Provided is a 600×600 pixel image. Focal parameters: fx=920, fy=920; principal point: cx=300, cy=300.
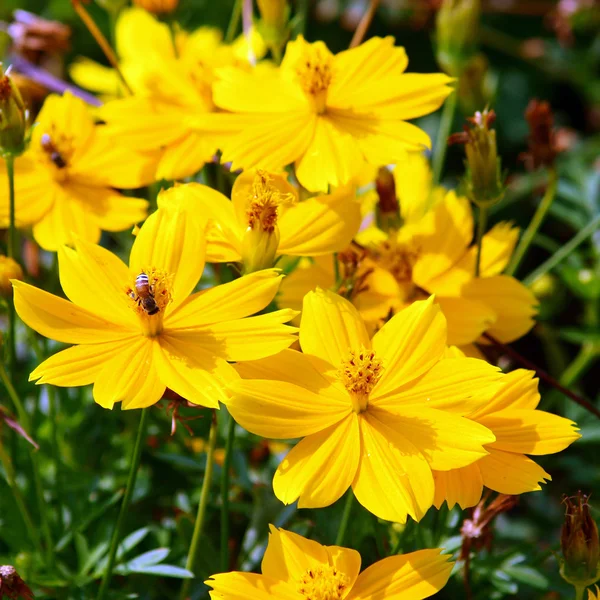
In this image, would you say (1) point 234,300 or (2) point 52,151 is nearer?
(1) point 234,300

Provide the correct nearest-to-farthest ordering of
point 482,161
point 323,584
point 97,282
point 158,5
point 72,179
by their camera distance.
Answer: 1. point 323,584
2. point 97,282
3. point 482,161
4. point 72,179
5. point 158,5

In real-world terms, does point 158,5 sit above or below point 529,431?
above

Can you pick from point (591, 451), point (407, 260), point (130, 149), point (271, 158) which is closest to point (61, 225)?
point (130, 149)

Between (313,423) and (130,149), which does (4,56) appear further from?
(313,423)

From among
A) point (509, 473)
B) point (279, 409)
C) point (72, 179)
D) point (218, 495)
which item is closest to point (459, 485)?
point (509, 473)

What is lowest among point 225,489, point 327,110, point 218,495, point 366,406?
point 218,495

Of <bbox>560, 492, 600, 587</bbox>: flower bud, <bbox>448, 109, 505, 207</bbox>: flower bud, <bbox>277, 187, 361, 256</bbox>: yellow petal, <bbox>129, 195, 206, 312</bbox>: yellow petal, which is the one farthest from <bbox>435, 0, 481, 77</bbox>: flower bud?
<bbox>560, 492, 600, 587</bbox>: flower bud

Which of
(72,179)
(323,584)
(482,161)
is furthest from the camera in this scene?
(72,179)

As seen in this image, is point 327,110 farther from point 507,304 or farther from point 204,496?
point 204,496
